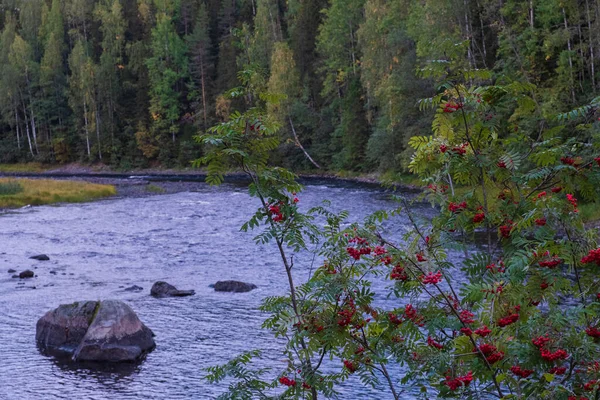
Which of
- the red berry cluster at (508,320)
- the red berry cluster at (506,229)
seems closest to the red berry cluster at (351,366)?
the red berry cluster at (508,320)

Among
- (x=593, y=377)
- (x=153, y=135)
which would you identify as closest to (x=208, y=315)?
(x=593, y=377)

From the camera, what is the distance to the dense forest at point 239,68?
41088mm

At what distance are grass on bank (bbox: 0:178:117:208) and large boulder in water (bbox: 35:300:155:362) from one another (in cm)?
3087

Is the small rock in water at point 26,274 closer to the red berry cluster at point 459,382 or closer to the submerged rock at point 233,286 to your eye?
the submerged rock at point 233,286

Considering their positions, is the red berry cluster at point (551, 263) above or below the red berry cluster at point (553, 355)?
above

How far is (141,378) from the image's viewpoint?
14.0 metres

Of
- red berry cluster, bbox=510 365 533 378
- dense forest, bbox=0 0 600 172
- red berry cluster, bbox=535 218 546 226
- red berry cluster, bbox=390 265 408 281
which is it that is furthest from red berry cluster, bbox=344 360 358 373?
dense forest, bbox=0 0 600 172

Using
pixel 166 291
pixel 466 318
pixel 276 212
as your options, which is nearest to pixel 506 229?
pixel 466 318

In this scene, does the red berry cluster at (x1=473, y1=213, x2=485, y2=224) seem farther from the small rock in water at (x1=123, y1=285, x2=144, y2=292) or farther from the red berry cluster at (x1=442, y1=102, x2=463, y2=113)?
the small rock in water at (x1=123, y1=285, x2=144, y2=292)

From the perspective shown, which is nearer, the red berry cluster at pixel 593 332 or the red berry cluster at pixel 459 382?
the red berry cluster at pixel 593 332

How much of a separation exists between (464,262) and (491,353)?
90 centimetres

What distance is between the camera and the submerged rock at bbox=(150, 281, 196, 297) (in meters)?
20.3

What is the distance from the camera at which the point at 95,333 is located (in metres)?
15.5

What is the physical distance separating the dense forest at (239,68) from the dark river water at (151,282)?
1130 cm
